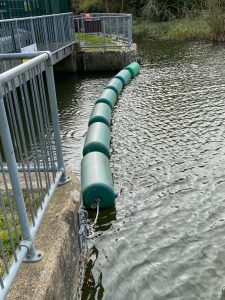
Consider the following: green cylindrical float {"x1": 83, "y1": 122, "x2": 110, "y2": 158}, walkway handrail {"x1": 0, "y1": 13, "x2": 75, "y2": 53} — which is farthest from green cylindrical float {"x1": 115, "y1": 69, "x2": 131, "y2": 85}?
green cylindrical float {"x1": 83, "y1": 122, "x2": 110, "y2": 158}

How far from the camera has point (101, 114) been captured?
355 inches

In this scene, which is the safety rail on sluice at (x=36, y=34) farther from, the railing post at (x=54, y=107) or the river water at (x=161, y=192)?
the railing post at (x=54, y=107)

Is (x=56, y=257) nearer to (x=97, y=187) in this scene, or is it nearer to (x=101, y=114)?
(x=97, y=187)

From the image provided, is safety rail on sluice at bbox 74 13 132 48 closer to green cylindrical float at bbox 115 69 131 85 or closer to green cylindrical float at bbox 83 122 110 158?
green cylindrical float at bbox 115 69 131 85

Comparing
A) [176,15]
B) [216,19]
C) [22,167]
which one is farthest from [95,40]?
[176,15]

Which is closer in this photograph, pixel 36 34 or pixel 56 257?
pixel 56 257

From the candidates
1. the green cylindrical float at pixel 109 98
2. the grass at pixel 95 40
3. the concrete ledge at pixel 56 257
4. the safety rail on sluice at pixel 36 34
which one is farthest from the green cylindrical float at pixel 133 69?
the concrete ledge at pixel 56 257

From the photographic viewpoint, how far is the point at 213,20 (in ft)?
69.9

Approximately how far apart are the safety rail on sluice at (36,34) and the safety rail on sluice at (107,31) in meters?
1.22

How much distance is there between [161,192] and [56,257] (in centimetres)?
332

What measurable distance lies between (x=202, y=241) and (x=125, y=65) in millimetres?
11707

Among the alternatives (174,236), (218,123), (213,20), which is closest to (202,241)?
(174,236)

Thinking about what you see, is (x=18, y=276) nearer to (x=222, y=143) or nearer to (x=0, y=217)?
(x=0, y=217)

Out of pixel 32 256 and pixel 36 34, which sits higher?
pixel 36 34
